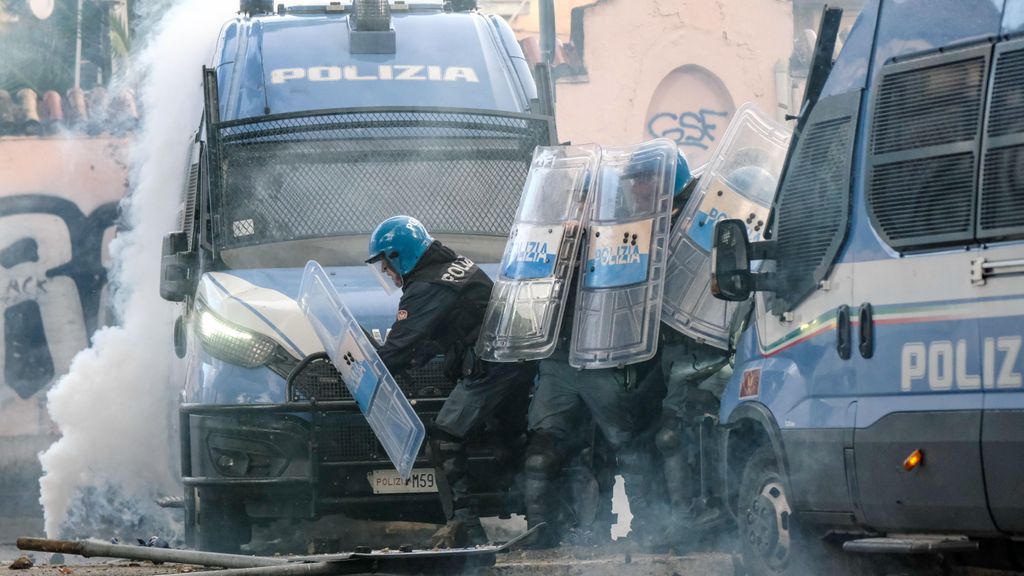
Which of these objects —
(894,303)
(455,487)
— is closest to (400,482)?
(455,487)

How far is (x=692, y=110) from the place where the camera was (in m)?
22.9

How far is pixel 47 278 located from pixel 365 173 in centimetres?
970

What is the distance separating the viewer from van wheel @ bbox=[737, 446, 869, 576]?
6363 mm

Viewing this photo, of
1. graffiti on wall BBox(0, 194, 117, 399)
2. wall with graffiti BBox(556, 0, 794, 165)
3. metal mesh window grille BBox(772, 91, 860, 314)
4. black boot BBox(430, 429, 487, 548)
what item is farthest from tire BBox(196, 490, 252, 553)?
wall with graffiti BBox(556, 0, 794, 165)

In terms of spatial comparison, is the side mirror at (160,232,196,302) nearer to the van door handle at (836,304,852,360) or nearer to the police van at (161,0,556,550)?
the police van at (161,0,556,550)

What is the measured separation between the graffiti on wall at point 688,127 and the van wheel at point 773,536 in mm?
16133

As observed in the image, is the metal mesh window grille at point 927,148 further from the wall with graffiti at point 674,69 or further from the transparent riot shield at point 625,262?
the wall with graffiti at point 674,69

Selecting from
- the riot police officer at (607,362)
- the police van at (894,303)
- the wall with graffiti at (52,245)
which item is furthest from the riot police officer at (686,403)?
the wall with graffiti at (52,245)

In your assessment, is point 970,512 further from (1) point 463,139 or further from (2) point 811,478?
(1) point 463,139

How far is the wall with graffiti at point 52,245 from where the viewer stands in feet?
59.6

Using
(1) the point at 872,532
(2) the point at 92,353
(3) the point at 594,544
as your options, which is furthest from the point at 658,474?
(2) the point at 92,353

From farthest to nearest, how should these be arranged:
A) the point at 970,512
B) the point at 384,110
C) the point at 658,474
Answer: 1. the point at 384,110
2. the point at 658,474
3. the point at 970,512

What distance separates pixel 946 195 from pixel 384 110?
4.51m

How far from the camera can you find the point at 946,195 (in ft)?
18.4
